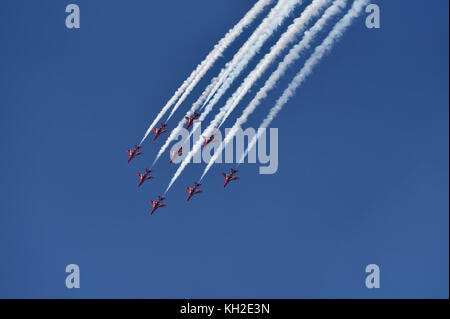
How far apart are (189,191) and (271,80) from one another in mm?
9775

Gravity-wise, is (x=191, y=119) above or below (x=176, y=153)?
above

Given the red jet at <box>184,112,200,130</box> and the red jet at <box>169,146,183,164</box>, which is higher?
the red jet at <box>184,112,200,130</box>

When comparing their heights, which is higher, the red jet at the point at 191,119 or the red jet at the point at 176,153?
the red jet at the point at 191,119

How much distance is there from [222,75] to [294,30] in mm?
4947

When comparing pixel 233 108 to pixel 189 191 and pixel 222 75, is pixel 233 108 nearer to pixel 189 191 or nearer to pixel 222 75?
pixel 222 75

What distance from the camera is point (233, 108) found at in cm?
3419
